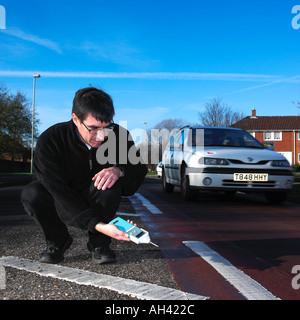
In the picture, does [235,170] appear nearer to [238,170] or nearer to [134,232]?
[238,170]

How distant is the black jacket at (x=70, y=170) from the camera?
2.57m

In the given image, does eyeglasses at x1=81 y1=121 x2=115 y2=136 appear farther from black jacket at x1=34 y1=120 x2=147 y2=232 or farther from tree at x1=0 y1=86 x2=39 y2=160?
tree at x1=0 y1=86 x2=39 y2=160

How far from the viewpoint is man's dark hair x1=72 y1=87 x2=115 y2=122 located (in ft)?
8.57

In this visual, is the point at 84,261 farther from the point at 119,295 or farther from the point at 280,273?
the point at 280,273

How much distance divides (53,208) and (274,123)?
2240 inches

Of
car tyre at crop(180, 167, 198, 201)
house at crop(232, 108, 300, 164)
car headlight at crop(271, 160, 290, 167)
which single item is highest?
house at crop(232, 108, 300, 164)

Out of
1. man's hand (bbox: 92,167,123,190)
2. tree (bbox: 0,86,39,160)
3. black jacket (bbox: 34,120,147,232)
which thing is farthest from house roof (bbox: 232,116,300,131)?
man's hand (bbox: 92,167,123,190)

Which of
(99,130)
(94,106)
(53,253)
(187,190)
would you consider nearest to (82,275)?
(53,253)

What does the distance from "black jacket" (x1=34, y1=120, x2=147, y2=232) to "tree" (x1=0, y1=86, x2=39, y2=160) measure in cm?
4129

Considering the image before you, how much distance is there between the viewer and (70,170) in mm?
3020

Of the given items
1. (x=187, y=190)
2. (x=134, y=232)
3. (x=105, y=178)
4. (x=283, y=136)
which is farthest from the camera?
(x=283, y=136)

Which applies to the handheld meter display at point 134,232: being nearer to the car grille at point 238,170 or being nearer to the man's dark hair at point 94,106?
the man's dark hair at point 94,106
